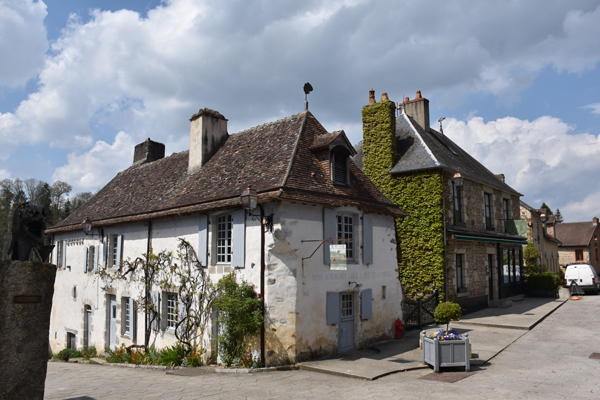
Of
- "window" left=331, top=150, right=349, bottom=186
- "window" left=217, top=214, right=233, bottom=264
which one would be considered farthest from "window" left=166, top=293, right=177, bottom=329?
"window" left=331, top=150, right=349, bottom=186

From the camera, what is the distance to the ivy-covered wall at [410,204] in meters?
16.9

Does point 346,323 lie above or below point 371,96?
below

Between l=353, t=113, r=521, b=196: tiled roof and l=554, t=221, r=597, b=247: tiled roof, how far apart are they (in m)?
29.2

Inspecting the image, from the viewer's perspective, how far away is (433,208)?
669 inches

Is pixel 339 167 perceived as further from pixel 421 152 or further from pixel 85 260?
pixel 85 260

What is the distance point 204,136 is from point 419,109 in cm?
1130

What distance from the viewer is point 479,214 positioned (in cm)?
2005

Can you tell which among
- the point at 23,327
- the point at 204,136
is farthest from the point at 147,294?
the point at 23,327

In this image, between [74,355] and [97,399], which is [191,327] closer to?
[97,399]

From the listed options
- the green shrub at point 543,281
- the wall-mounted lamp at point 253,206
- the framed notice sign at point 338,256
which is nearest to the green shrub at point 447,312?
the framed notice sign at point 338,256

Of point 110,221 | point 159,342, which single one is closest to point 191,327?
point 159,342

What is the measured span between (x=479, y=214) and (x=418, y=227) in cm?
441

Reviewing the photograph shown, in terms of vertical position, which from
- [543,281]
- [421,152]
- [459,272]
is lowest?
[543,281]

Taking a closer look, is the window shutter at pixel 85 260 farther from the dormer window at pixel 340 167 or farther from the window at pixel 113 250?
the dormer window at pixel 340 167
